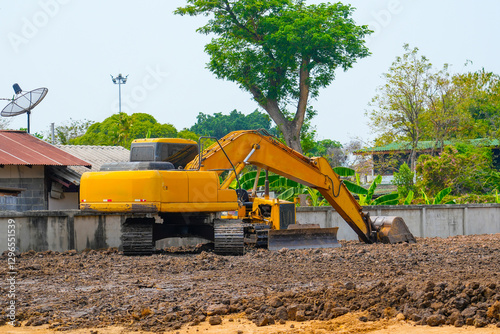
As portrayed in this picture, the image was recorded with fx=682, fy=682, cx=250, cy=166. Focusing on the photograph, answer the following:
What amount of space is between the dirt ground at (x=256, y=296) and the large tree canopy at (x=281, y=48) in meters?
25.3

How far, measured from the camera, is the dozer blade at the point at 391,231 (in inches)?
720

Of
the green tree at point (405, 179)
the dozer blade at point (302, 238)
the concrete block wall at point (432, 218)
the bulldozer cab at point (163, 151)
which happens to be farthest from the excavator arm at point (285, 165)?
the green tree at point (405, 179)

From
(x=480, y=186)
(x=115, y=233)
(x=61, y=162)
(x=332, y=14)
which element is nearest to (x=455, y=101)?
(x=480, y=186)

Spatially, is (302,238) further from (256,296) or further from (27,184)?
(27,184)

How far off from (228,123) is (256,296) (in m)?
78.1

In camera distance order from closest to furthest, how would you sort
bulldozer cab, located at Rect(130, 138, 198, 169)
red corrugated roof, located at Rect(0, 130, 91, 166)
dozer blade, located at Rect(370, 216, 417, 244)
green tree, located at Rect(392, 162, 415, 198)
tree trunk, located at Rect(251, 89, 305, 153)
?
1. bulldozer cab, located at Rect(130, 138, 198, 169)
2. dozer blade, located at Rect(370, 216, 417, 244)
3. red corrugated roof, located at Rect(0, 130, 91, 166)
4. green tree, located at Rect(392, 162, 415, 198)
5. tree trunk, located at Rect(251, 89, 305, 153)

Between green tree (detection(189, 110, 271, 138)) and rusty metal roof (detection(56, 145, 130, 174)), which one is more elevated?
green tree (detection(189, 110, 271, 138))

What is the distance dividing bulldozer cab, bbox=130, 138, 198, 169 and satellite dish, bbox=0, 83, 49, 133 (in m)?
12.2

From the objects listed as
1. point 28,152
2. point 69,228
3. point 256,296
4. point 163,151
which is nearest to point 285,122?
point 28,152

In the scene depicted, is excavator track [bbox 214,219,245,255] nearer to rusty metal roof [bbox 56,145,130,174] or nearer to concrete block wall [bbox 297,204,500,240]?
concrete block wall [bbox 297,204,500,240]

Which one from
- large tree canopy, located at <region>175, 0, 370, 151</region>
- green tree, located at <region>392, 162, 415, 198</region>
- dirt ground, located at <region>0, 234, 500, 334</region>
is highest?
large tree canopy, located at <region>175, 0, 370, 151</region>

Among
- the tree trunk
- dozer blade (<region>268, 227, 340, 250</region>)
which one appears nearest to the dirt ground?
dozer blade (<region>268, 227, 340, 250</region>)

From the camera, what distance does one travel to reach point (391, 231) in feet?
60.1

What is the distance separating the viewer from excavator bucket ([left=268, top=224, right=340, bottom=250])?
15602 millimetres
